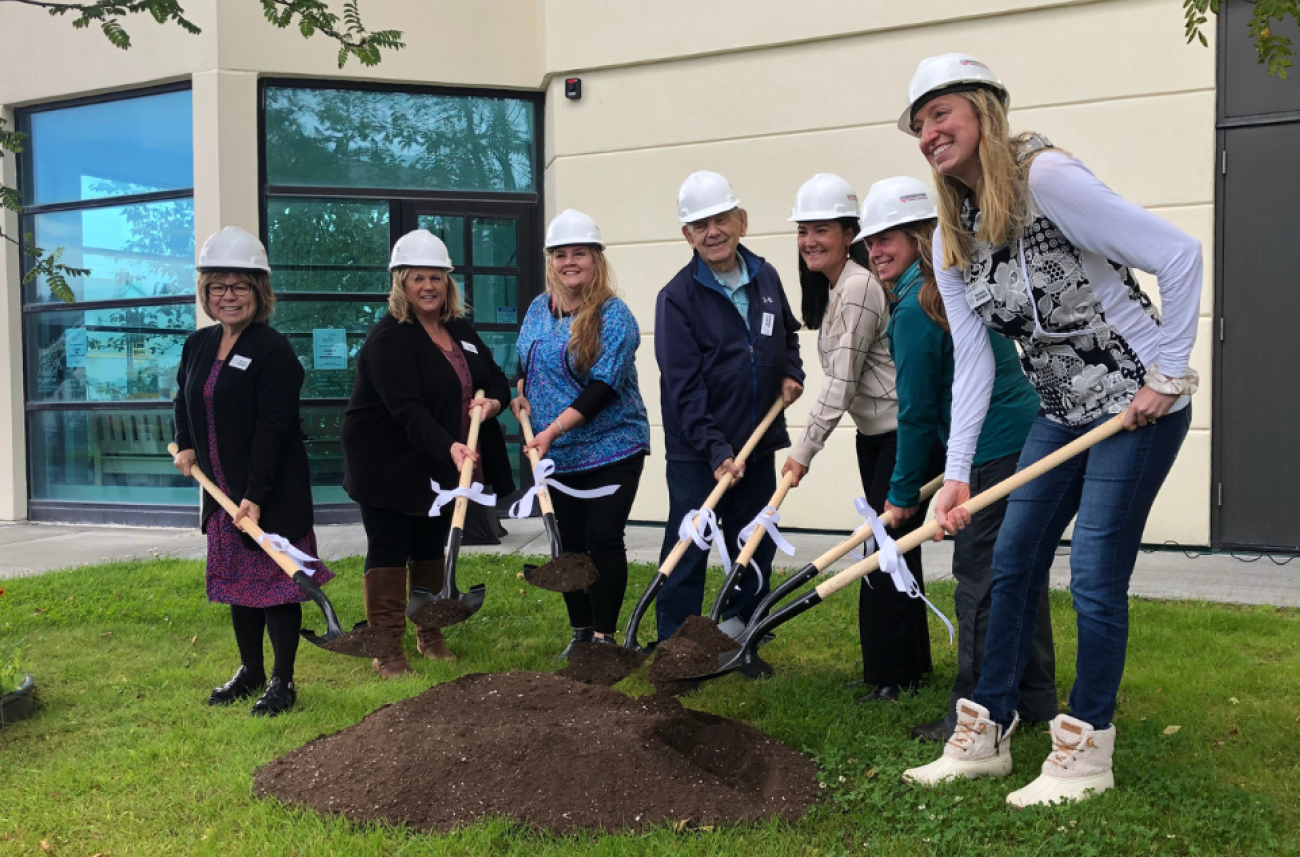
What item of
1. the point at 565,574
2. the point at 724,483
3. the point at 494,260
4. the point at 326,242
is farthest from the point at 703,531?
the point at 326,242

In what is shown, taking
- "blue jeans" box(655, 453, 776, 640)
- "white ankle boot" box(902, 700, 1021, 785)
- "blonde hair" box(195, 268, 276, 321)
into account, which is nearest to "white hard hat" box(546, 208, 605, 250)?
"blue jeans" box(655, 453, 776, 640)

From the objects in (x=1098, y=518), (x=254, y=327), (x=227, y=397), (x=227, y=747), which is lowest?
(x=227, y=747)

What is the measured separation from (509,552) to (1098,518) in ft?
17.8

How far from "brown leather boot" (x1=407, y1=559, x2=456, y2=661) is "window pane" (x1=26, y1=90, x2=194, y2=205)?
19.9 feet

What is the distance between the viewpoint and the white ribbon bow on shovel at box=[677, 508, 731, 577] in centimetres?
Answer: 427

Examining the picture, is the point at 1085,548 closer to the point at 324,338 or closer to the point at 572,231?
the point at 572,231

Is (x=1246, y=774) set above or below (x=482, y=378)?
below

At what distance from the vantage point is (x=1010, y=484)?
3154mm

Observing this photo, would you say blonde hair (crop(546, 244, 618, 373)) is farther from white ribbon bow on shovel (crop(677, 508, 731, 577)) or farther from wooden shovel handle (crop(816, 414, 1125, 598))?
wooden shovel handle (crop(816, 414, 1125, 598))

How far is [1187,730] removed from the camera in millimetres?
3863

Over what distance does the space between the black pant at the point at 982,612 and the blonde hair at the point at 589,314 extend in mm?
1799

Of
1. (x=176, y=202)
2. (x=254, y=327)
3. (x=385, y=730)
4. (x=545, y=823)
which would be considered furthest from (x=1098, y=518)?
(x=176, y=202)

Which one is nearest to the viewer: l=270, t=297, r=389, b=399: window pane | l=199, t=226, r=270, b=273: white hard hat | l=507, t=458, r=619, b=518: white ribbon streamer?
l=199, t=226, r=270, b=273: white hard hat

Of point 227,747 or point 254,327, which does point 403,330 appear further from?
point 227,747
